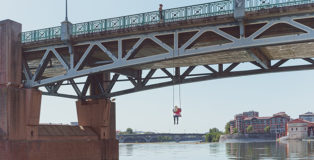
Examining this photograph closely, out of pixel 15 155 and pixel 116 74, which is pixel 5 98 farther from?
pixel 116 74

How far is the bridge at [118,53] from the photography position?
2398 cm

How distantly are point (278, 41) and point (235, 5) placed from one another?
3535 millimetres

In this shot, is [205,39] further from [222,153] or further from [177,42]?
[222,153]

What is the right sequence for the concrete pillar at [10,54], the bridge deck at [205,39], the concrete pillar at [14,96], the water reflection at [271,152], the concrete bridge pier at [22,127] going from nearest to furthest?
the bridge deck at [205,39] < the concrete bridge pier at [22,127] < the concrete pillar at [14,96] < the concrete pillar at [10,54] < the water reflection at [271,152]

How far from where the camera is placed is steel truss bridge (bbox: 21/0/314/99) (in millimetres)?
23438

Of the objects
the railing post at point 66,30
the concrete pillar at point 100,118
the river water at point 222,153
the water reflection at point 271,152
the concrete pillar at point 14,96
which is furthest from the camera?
the river water at point 222,153

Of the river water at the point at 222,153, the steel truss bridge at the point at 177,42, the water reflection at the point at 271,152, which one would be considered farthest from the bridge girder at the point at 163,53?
the water reflection at the point at 271,152

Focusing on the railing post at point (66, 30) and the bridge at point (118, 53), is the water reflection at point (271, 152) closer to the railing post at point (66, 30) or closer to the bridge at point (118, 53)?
the bridge at point (118, 53)

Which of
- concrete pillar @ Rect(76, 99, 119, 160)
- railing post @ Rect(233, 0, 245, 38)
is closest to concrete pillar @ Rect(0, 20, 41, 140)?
concrete pillar @ Rect(76, 99, 119, 160)

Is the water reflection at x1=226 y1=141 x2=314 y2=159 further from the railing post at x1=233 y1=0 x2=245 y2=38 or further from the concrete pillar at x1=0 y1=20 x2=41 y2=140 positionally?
the concrete pillar at x1=0 y1=20 x2=41 y2=140

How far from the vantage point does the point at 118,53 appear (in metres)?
27.3

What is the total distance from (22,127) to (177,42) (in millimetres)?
12005

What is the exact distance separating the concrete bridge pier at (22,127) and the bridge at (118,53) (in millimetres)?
66

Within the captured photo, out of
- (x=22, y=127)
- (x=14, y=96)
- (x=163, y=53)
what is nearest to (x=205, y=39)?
(x=163, y=53)
